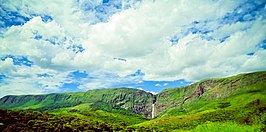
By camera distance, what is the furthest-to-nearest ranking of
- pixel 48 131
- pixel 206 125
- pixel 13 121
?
1. pixel 13 121
2. pixel 48 131
3. pixel 206 125

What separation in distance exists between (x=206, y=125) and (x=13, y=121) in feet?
211

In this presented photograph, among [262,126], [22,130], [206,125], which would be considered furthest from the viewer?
[22,130]

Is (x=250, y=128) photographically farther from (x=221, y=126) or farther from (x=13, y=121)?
(x=13, y=121)

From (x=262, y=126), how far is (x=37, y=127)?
200ft

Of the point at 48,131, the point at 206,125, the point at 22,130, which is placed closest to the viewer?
the point at 206,125

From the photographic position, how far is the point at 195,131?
46.7 ft

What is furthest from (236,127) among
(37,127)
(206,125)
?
(37,127)

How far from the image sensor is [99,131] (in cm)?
8038

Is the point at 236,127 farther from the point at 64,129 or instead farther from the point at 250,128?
the point at 64,129

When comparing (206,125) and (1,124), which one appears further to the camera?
(1,124)

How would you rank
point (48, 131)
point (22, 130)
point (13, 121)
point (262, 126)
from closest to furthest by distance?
point (262, 126) → point (22, 130) → point (48, 131) → point (13, 121)

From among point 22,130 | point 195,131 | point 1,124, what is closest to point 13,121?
point 1,124

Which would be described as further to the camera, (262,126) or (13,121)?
(13,121)

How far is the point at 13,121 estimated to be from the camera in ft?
205
